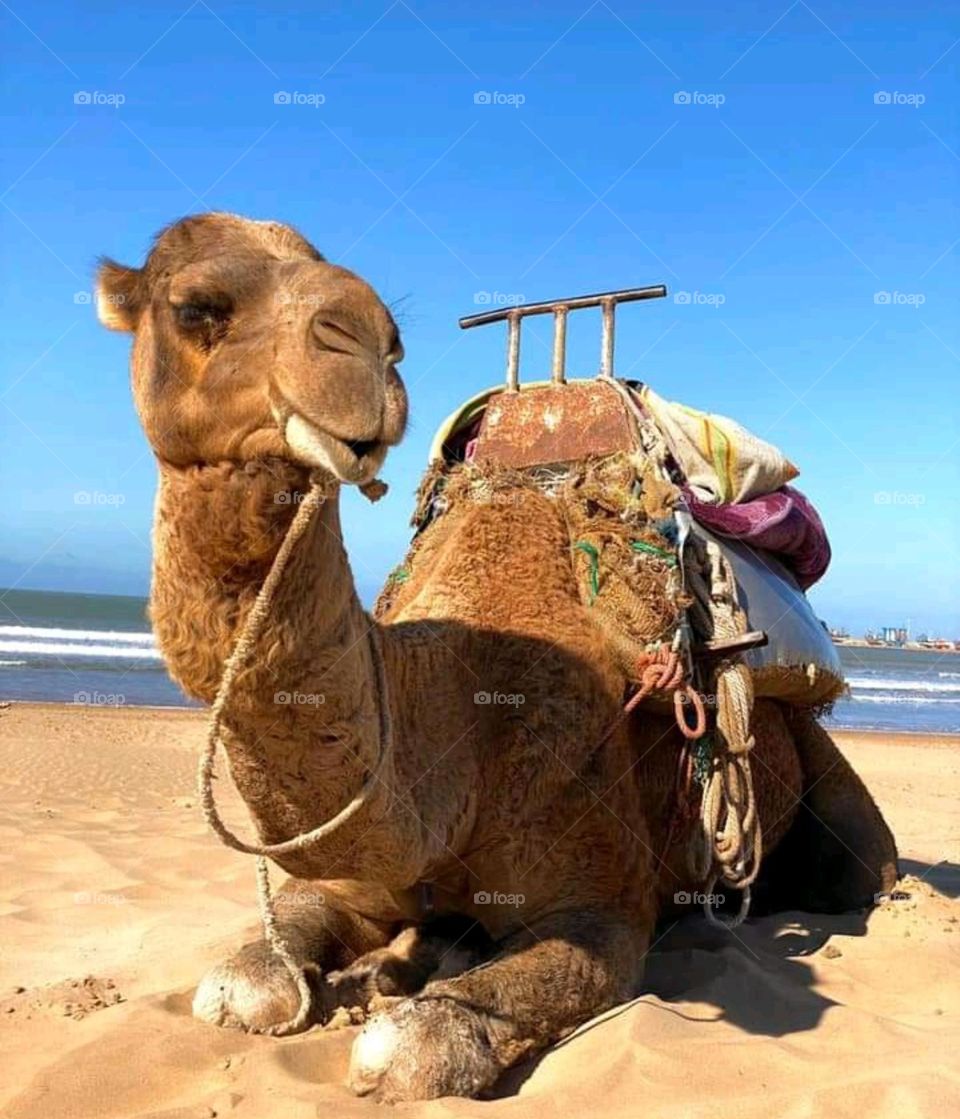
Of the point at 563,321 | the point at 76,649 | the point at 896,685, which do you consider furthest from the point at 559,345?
the point at 896,685

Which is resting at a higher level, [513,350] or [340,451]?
[513,350]

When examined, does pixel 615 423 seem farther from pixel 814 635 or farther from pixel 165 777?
pixel 165 777

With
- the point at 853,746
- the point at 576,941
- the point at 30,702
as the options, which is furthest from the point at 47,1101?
the point at 853,746

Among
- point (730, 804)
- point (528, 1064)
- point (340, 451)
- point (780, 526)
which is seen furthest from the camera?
point (780, 526)

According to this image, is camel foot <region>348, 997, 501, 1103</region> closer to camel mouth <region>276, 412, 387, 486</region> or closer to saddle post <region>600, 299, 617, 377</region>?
camel mouth <region>276, 412, 387, 486</region>

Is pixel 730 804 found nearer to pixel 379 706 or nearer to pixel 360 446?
pixel 379 706

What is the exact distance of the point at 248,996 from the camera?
3469 millimetres

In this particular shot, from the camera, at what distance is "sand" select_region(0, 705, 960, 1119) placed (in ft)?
9.68

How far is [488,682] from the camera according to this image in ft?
13.1

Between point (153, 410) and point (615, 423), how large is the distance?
271 centimetres

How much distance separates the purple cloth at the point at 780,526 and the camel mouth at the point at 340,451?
9.31 feet

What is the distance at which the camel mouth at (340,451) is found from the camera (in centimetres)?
240

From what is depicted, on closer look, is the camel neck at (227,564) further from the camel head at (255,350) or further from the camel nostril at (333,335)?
the camel nostril at (333,335)

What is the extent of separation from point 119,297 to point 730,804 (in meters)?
2.85
